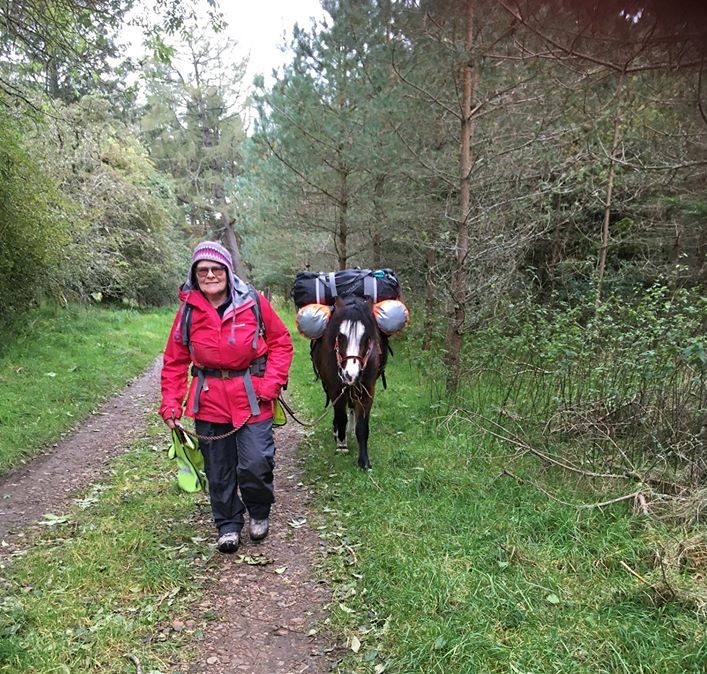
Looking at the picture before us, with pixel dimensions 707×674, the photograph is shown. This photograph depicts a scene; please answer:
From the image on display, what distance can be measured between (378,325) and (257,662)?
136 inches

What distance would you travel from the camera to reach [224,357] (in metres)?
3.54

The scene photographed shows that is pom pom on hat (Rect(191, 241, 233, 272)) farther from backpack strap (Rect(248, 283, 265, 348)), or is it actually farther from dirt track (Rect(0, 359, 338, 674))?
dirt track (Rect(0, 359, 338, 674))

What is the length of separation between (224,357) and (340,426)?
2532mm

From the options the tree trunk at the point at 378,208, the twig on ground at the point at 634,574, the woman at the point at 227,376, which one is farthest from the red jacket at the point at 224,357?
the tree trunk at the point at 378,208

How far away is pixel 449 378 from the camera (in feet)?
24.0

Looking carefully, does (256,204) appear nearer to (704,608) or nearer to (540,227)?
(540,227)

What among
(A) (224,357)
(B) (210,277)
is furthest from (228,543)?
(B) (210,277)

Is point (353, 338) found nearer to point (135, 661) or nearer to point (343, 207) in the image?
point (135, 661)

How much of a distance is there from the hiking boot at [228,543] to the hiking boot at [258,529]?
149 mm

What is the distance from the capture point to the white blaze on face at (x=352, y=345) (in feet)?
15.0

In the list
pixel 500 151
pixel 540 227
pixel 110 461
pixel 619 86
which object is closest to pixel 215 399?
pixel 110 461

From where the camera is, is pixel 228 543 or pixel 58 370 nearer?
pixel 228 543

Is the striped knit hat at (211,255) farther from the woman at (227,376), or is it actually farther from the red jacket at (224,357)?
the red jacket at (224,357)

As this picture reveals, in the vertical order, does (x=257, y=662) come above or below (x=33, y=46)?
below
